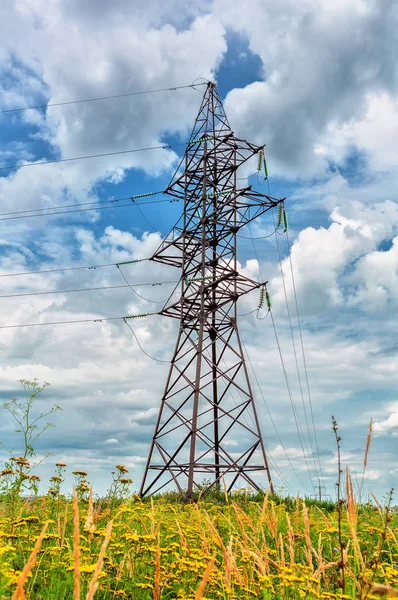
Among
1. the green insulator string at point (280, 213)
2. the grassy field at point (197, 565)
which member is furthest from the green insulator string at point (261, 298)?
the grassy field at point (197, 565)

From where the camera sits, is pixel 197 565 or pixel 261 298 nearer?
pixel 197 565

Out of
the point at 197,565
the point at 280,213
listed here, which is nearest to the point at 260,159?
the point at 280,213

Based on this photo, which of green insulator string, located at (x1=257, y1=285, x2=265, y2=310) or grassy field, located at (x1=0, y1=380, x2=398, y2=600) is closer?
grassy field, located at (x1=0, y1=380, x2=398, y2=600)

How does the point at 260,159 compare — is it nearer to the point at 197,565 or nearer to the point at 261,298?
the point at 261,298

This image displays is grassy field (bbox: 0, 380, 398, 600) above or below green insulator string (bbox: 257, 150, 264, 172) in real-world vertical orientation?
below

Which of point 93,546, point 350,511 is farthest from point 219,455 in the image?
point 350,511

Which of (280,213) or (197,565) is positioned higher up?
(280,213)

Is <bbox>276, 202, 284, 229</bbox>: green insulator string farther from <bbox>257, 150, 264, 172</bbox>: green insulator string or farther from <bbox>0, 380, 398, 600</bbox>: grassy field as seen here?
<bbox>0, 380, 398, 600</bbox>: grassy field

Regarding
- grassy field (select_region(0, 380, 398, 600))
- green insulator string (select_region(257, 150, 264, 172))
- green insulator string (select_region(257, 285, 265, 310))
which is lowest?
grassy field (select_region(0, 380, 398, 600))

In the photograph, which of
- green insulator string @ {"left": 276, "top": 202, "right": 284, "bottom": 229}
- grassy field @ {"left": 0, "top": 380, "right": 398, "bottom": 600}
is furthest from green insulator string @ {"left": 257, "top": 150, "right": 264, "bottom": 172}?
grassy field @ {"left": 0, "top": 380, "right": 398, "bottom": 600}

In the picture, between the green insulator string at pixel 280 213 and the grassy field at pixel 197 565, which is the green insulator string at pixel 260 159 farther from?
the grassy field at pixel 197 565

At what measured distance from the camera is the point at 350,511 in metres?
3.60

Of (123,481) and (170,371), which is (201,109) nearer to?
(170,371)

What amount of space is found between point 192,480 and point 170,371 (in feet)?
14.2
